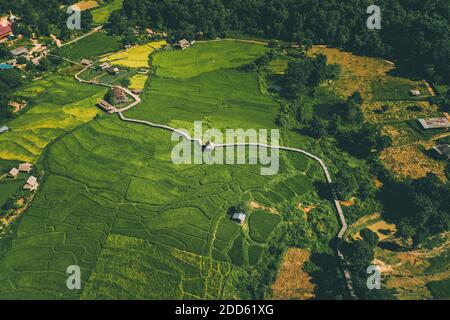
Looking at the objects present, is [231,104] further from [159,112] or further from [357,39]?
[357,39]

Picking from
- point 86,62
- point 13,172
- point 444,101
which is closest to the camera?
point 13,172

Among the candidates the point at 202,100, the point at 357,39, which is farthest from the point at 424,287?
the point at 357,39

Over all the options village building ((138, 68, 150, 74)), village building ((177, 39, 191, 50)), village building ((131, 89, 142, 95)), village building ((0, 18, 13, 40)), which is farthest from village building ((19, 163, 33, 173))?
village building ((177, 39, 191, 50))

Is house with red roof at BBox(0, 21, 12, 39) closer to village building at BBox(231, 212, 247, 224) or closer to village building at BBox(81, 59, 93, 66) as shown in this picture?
village building at BBox(81, 59, 93, 66)

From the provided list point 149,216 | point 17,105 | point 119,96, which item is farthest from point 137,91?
point 149,216

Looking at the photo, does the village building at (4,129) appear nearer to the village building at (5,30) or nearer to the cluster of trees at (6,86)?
the cluster of trees at (6,86)

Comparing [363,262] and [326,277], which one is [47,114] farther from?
[363,262]
